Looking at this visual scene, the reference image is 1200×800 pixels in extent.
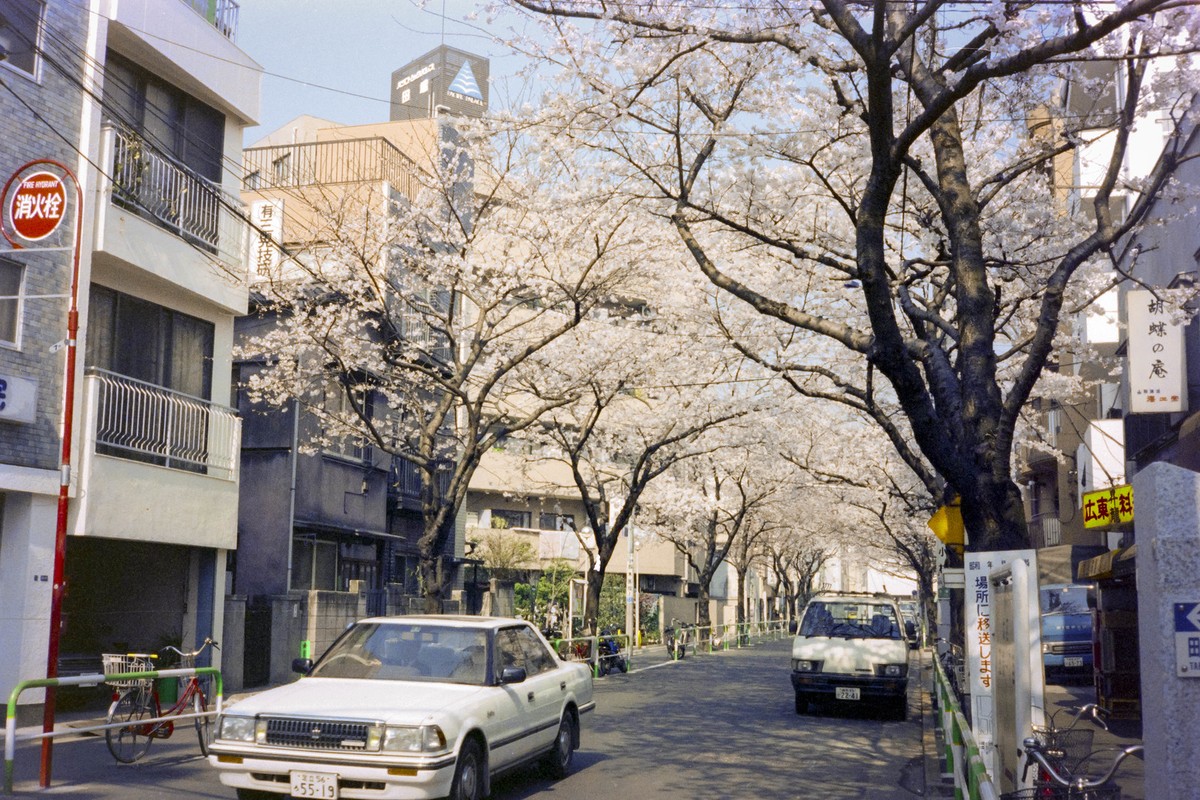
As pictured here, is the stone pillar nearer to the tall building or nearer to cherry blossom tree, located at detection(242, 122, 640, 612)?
cherry blossom tree, located at detection(242, 122, 640, 612)

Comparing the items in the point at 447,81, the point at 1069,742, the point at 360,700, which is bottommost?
the point at 360,700

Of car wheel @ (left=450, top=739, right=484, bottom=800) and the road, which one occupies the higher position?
car wheel @ (left=450, top=739, right=484, bottom=800)

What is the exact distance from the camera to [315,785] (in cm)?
830

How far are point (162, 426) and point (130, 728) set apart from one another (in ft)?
22.0

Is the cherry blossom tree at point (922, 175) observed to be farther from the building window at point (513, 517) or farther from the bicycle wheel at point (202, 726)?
the building window at point (513, 517)

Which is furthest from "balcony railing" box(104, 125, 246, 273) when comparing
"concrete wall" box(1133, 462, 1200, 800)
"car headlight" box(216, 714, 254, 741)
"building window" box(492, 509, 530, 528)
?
"building window" box(492, 509, 530, 528)

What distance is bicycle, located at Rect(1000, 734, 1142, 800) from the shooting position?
5.32m

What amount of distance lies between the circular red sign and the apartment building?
1.40 m

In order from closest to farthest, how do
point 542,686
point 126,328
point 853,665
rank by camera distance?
point 542,686 < point 126,328 < point 853,665

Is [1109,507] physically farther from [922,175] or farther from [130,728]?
[130,728]

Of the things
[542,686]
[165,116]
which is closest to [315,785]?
[542,686]

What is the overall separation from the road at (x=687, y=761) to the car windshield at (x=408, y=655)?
1416mm

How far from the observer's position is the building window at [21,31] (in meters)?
15.0

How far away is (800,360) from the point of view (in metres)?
24.8
